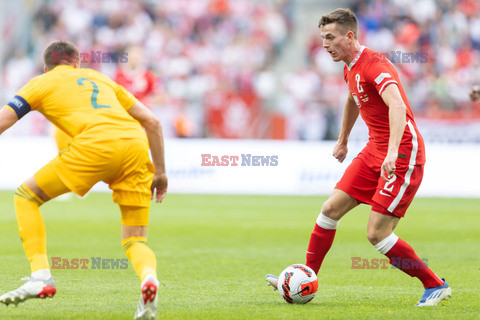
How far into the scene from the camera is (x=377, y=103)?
630 centimetres

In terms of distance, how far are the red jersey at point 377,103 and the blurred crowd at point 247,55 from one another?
13800 mm

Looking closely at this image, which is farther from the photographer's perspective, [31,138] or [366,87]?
[31,138]

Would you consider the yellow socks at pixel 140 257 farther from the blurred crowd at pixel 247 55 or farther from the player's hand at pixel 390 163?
the blurred crowd at pixel 247 55

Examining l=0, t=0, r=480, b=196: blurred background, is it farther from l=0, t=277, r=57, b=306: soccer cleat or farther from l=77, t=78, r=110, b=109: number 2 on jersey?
l=0, t=277, r=57, b=306: soccer cleat

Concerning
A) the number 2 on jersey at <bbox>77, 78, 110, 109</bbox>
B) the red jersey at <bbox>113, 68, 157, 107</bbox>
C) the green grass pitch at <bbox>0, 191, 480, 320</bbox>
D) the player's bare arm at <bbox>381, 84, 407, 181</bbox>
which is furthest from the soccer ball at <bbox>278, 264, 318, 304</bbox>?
the red jersey at <bbox>113, 68, 157, 107</bbox>

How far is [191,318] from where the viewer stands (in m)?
5.53

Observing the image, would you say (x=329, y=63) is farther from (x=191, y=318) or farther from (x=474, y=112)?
(x=191, y=318)

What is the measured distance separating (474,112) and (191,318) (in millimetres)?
15888

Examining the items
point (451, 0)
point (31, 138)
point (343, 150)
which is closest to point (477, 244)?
point (343, 150)

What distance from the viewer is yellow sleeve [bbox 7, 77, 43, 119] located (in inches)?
210

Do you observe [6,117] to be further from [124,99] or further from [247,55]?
[247,55]

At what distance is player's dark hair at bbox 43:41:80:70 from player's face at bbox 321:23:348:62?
194 cm

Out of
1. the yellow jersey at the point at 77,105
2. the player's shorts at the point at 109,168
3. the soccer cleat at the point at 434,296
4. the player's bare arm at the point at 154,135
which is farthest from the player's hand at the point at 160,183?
the soccer cleat at the point at 434,296

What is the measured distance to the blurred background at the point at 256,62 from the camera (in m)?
19.9
